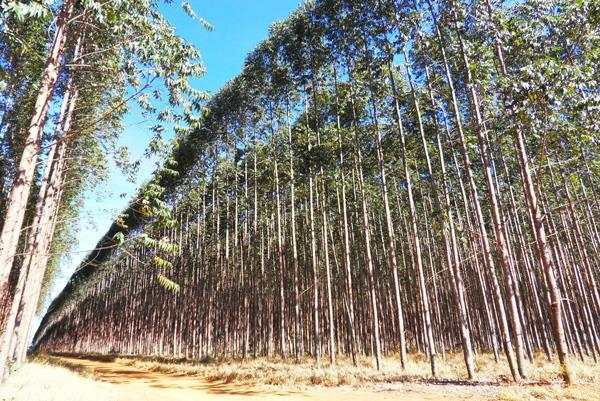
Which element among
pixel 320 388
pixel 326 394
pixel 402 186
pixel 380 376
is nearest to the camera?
pixel 326 394

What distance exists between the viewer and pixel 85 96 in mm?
11641

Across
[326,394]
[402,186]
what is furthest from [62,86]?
[402,186]

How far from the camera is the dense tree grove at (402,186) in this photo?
28.1 ft

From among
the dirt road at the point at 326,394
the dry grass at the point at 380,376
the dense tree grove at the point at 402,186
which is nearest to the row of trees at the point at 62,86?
the dense tree grove at the point at 402,186

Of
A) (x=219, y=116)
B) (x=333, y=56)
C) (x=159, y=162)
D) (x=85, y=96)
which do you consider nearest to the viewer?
(x=159, y=162)

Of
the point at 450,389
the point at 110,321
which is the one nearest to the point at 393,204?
the point at 450,389

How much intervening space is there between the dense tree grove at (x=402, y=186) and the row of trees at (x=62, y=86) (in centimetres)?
143

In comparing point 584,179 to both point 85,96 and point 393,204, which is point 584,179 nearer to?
point 393,204

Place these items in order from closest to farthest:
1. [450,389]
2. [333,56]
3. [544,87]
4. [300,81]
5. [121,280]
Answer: [544,87] → [450,389] → [333,56] → [300,81] → [121,280]

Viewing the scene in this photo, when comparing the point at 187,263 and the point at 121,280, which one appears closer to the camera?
the point at 187,263

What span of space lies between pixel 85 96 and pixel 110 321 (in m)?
41.3

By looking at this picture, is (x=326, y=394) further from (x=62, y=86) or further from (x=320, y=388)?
(x=62, y=86)

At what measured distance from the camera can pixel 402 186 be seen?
69.2ft

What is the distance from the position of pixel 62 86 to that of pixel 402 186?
57.6 ft
